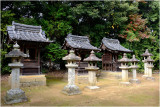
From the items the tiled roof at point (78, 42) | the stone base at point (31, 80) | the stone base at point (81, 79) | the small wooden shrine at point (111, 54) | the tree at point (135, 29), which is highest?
the tree at point (135, 29)

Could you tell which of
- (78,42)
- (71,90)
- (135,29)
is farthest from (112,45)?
(71,90)

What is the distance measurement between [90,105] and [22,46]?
22.3 ft

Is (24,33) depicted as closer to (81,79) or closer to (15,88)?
(15,88)

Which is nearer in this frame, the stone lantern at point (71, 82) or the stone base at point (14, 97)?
the stone base at point (14, 97)

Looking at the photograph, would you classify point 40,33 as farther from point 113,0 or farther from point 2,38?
point 113,0

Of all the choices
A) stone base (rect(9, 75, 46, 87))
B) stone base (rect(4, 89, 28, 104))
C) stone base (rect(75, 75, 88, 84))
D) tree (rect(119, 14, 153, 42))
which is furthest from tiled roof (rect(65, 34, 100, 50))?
tree (rect(119, 14, 153, 42))

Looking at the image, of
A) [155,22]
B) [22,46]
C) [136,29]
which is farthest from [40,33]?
[155,22]

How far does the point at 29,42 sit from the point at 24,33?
1113mm

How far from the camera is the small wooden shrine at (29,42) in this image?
9.30 meters

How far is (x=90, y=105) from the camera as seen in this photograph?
5.57 metres

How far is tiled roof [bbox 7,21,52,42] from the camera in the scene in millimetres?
9029

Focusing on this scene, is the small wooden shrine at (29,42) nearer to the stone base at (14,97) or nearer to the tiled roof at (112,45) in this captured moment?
the stone base at (14,97)

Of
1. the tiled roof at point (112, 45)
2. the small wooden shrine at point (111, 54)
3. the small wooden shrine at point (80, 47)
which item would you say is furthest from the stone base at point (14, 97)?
the tiled roof at point (112, 45)

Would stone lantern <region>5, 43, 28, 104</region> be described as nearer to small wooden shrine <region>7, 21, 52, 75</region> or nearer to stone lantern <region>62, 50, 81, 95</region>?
stone lantern <region>62, 50, 81, 95</region>
